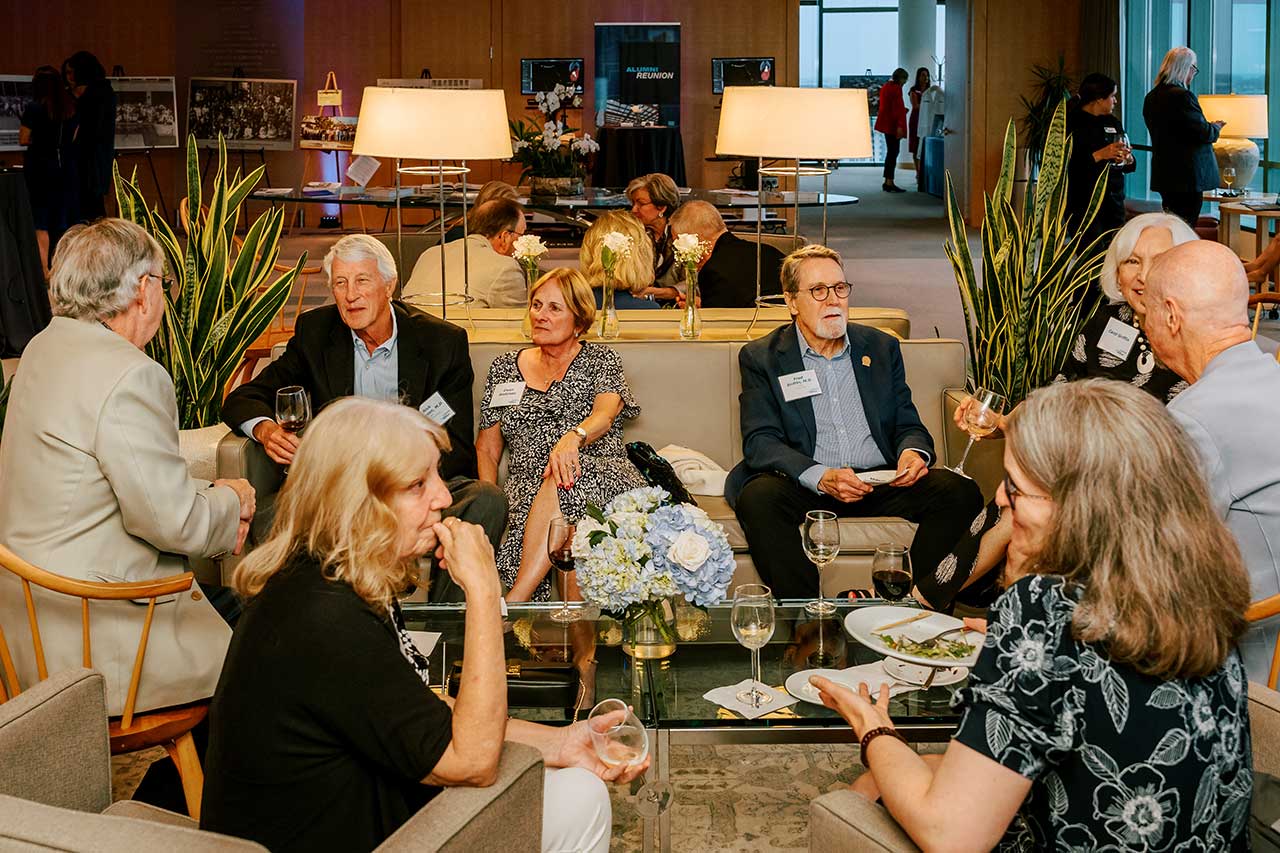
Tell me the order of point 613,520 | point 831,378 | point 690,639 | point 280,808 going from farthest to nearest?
point 831,378
point 690,639
point 613,520
point 280,808

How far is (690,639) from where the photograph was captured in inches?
118

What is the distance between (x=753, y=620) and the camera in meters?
2.63

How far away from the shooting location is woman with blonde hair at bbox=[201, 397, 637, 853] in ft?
6.22

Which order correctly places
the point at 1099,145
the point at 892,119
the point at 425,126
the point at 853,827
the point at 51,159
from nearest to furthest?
the point at 853,827 < the point at 425,126 < the point at 1099,145 < the point at 51,159 < the point at 892,119

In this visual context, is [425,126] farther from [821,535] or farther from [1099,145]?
[1099,145]

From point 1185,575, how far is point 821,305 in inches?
101

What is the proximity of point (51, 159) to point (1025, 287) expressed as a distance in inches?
330

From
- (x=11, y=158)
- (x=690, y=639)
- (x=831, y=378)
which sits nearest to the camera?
(x=690, y=639)

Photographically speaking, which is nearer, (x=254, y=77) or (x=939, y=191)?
(x=254, y=77)

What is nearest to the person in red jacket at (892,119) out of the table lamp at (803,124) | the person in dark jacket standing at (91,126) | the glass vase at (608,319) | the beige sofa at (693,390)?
the person in dark jacket standing at (91,126)

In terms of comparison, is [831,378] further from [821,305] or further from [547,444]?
[547,444]

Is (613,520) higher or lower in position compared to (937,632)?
higher

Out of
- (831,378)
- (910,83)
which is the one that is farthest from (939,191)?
(831,378)

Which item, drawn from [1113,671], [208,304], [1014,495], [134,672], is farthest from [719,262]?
[1113,671]
